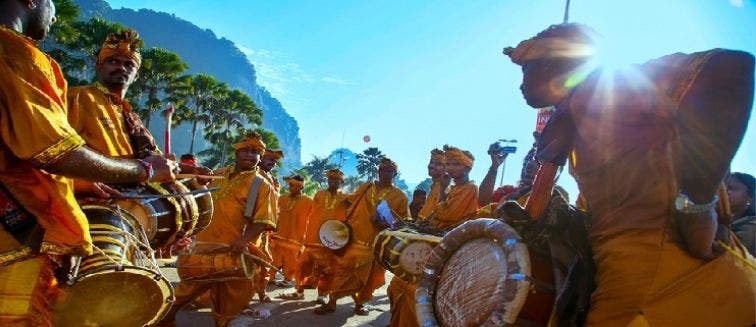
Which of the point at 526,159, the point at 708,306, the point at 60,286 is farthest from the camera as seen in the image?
the point at 526,159

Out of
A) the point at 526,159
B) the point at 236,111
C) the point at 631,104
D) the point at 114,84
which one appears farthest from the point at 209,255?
the point at 236,111

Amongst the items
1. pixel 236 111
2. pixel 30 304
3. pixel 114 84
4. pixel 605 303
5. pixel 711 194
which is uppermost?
pixel 236 111

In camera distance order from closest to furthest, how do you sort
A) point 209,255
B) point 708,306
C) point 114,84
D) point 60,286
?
point 708,306, point 60,286, point 114,84, point 209,255

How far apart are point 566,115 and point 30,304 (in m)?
2.34

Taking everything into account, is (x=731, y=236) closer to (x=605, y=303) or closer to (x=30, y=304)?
(x=605, y=303)

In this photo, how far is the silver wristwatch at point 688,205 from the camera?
146 centimetres

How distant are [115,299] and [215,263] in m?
2.87

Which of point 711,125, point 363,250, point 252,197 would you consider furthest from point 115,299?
point 363,250

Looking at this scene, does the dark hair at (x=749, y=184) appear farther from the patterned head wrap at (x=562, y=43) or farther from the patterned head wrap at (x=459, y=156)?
the patterned head wrap at (x=562, y=43)

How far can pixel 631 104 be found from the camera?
157cm

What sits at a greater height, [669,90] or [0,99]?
[669,90]

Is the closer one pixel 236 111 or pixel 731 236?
pixel 731 236

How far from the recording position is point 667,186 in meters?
1.54

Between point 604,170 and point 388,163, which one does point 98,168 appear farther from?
point 388,163
